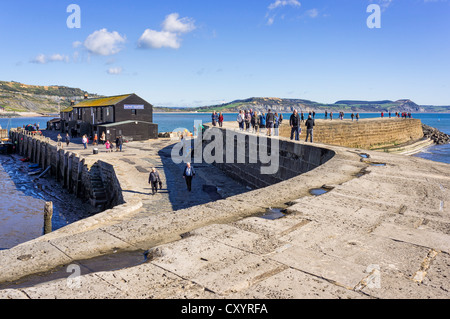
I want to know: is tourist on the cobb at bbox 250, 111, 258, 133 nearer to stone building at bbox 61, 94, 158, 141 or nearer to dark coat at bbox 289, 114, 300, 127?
dark coat at bbox 289, 114, 300, 127

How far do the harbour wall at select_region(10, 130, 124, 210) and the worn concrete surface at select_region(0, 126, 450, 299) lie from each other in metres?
11.9

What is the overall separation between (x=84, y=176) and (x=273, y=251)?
23404 mm

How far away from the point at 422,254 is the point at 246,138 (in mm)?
13196

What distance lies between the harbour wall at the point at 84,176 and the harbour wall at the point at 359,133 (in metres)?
14.4

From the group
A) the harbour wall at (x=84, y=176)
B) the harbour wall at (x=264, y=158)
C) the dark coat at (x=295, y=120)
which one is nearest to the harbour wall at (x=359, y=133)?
the harbour wall at (x=264, y=158)

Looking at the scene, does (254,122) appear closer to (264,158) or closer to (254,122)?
(254,122)

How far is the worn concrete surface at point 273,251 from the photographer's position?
326cm

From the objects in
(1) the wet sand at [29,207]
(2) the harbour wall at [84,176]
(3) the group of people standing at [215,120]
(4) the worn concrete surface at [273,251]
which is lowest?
(1) the wet sand at [29,207]

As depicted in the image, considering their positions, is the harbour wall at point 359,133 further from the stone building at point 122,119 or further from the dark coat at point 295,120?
the stone building at point 122,119

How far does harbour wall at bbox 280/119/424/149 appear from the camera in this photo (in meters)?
32.1

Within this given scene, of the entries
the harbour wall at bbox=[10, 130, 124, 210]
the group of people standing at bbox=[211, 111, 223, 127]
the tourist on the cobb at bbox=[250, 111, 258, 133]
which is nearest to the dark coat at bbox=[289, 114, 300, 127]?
the tourist on the cobb at bbox=[250, 111, 258, 133]

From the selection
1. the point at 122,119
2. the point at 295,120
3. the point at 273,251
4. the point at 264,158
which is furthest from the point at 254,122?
the point at 122,119

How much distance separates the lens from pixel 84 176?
24812mm
